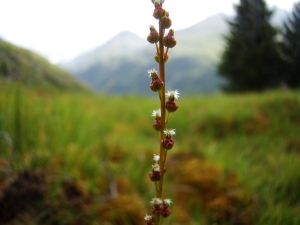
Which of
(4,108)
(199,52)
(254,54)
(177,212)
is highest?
(199,52)

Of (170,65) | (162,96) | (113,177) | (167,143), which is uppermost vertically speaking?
(170,65)

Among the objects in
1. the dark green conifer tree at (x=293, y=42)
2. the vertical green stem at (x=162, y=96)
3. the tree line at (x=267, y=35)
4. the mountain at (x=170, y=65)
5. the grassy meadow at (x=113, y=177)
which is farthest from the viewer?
the mountain at (x=170, y=65)

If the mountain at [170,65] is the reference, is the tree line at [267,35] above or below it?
below

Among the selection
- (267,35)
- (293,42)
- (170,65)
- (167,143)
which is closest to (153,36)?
(167,143)

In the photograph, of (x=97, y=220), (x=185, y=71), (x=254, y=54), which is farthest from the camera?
(x=185, y=71)

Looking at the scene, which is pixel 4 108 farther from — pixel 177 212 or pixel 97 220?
pixel 177 212

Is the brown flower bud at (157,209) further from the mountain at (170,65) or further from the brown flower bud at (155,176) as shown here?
the mountain at (170,65)

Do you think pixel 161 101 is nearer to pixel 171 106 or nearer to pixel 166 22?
pixel 171 106

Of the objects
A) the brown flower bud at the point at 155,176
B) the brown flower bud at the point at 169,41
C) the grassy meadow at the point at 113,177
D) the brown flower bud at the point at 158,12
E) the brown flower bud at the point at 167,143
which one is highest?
the grassy meadow at the point at 113,177

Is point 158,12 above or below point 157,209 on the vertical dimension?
above

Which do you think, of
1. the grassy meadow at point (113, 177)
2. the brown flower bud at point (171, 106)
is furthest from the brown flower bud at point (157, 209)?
the grassy meadow at point (113, 177)

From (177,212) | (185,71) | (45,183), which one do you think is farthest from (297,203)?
(185,71)
